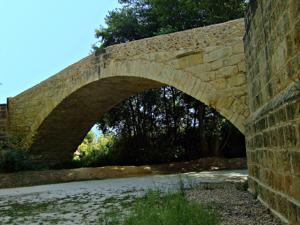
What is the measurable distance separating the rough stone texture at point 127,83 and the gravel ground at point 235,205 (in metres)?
1.94

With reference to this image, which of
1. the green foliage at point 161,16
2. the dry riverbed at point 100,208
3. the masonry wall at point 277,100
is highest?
the green foliage at point 161,16

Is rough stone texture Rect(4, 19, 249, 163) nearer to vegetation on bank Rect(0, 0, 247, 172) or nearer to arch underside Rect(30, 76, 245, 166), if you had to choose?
arch underside Rect(30, 76, 245, 166)

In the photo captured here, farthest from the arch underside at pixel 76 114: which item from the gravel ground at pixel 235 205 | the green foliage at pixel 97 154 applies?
the gravel ground at pixel 235 205

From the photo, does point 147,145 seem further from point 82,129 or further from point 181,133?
point 82,129

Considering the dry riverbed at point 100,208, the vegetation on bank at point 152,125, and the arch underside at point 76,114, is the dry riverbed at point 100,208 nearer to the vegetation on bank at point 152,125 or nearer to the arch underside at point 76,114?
the arch underside at point 76,114

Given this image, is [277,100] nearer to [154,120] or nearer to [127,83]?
[127,83]

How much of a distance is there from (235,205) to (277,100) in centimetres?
192

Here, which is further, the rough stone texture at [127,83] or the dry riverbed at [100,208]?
the rough stone texture at [127,83]

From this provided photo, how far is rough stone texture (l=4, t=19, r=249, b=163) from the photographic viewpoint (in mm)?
8344

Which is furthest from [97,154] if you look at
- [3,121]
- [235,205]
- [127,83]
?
[235,205]

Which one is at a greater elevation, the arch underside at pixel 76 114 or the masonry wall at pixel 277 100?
the arch underside at pixel 76 114

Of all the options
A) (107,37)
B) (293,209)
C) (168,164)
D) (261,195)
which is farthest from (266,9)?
(107,37)

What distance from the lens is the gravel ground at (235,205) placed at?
3932 mm

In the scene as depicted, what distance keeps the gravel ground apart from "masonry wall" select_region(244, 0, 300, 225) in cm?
15
